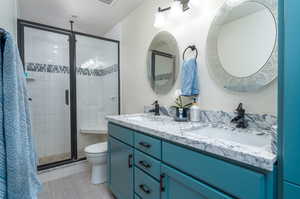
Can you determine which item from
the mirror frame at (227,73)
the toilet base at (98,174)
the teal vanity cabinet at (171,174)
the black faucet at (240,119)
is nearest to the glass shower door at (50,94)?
the toilet base at (98,174)

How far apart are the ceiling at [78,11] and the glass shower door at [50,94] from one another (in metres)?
0.36

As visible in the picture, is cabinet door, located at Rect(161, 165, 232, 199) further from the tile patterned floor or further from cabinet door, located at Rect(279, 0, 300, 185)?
the tile patterned floor

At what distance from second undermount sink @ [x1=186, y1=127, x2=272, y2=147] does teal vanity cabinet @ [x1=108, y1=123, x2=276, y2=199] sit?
0.59 ft

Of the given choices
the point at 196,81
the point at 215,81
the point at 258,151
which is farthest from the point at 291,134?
the point at 196,81

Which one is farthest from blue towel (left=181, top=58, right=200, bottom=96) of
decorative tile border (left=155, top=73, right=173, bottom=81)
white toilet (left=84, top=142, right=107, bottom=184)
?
white toilet (left=84, top=142, right=107, bottom=184)

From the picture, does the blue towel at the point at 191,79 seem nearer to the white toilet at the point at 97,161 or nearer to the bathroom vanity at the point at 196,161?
the bathroom vanity at the point at 196,161

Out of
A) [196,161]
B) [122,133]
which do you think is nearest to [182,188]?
[196,161]

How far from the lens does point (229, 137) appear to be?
3.18 feet

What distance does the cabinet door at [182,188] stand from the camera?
72 cm

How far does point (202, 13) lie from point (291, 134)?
1199 mm

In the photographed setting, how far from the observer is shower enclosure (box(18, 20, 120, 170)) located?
2197 mm

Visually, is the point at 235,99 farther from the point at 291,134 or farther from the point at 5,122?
the point at 5,122

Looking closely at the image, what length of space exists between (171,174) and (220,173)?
313 millimetres

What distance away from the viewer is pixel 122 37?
2586mm
